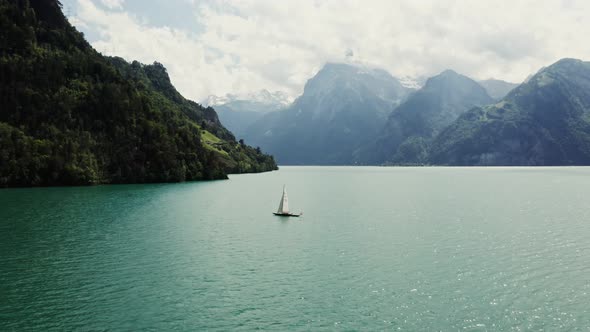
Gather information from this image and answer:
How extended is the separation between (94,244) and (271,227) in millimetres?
30703

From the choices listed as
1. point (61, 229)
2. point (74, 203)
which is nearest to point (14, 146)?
point (74, 203)

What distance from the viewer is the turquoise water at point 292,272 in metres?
34.7

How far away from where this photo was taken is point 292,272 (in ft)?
162

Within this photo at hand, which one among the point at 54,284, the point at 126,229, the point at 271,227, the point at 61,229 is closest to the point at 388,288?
the point at 54,284

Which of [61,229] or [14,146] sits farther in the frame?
[14,146]

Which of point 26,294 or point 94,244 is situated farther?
point 94,244

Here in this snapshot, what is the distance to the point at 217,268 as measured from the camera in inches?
1984

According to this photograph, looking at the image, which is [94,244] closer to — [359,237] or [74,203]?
[359,237]

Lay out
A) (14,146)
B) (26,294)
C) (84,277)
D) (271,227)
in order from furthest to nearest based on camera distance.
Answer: (14,146) → (271,227) → (84,277) → (26,294)

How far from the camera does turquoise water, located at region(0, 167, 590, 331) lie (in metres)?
34.7

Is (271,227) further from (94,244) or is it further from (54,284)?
(54,284)

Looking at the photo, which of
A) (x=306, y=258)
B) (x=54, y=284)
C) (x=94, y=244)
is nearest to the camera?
(x=54, y=284)

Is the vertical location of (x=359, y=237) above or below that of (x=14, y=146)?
below

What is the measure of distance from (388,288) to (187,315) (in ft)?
62.8
